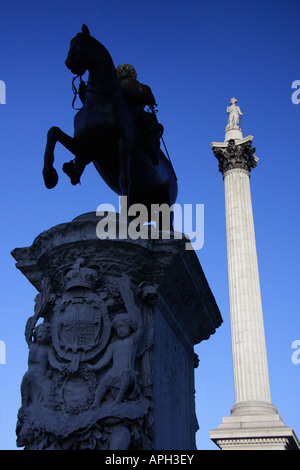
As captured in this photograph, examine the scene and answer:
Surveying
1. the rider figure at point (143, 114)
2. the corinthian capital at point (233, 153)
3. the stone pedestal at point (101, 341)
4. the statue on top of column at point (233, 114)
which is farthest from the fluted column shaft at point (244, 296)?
the rider figure at point (143, 114)

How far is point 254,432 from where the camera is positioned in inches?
944

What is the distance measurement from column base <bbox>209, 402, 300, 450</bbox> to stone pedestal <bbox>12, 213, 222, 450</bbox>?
18781 millimetres

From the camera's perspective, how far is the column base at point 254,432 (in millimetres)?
23453

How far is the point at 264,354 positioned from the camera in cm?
2752

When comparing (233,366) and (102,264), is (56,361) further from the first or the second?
(233,366)

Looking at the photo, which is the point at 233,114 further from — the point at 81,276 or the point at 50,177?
the point at 81,276

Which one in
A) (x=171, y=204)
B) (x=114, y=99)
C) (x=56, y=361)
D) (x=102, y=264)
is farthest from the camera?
(x=171, y=204)

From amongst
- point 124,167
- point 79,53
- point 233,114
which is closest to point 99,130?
point 124,167

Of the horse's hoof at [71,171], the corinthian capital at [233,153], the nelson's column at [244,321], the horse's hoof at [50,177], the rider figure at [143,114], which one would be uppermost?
the corinthian capital at [233,153]

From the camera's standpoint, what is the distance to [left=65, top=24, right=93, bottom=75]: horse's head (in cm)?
634

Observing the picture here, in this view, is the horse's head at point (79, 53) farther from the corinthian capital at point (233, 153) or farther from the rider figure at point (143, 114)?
the corinthian capital at point (233, 153)

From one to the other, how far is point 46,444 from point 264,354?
23.8 meters

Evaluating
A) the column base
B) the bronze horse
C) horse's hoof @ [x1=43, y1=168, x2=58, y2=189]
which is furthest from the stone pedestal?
the column base
